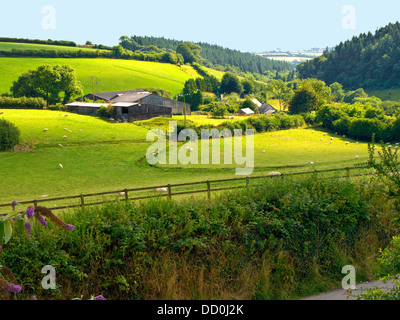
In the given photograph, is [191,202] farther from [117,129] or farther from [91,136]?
[117,129]

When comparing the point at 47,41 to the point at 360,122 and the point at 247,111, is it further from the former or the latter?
the point at 360,122

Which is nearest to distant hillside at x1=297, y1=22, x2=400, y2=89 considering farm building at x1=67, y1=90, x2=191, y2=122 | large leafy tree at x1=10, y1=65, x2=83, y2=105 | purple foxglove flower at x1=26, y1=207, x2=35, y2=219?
farm building at x1=67, y1=90, x2=191, y2=122

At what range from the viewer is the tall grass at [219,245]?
8.24m

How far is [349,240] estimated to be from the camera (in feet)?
35.3

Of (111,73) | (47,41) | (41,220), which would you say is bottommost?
(41,220)

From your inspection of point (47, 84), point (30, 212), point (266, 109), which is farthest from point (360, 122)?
point (30, 212)

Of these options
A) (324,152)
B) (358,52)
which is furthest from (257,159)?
(358,52)

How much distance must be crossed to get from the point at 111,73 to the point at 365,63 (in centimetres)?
9451

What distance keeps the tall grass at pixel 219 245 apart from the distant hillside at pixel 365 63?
135 m

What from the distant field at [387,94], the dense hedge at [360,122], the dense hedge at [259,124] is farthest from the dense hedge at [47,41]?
the distant field at [387,94]

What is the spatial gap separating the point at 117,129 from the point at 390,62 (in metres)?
117

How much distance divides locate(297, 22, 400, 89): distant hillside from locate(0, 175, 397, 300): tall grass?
13465cm

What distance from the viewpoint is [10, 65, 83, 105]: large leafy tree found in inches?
3002

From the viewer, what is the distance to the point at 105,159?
3922 centimetres
